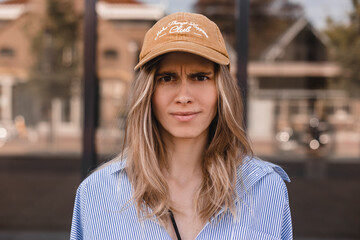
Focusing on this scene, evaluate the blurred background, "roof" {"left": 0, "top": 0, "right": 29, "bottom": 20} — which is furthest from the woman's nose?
"roof" {"left": 0, "top": 0, "right": 29, "bottom": 20}

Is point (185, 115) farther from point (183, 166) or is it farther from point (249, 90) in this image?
point (249, 90)

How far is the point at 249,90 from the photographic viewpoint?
7219 millimetres

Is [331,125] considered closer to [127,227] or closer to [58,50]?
[58,50]

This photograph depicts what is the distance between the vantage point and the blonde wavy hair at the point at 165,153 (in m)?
1.25

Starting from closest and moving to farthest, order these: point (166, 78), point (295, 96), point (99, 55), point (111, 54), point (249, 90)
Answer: point (166, 78)
point (99, 55)
point (111, 54)
point (249, 90)
point (295, 96)

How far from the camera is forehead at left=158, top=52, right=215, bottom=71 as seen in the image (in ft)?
4.02

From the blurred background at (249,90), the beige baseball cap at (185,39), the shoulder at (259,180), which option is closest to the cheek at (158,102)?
the beige baseball cap at (185,39)

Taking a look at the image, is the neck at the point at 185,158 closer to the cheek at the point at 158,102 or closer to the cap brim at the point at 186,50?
the cheek at the point at 158,102

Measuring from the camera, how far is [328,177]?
23.9 ft

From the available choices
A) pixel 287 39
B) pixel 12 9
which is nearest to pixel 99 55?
pixel 12 9

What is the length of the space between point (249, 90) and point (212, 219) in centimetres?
613

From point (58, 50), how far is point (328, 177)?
16.6 ft

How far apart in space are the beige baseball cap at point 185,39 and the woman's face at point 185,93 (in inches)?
2.2

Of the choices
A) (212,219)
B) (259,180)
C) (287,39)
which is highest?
(287,39)
